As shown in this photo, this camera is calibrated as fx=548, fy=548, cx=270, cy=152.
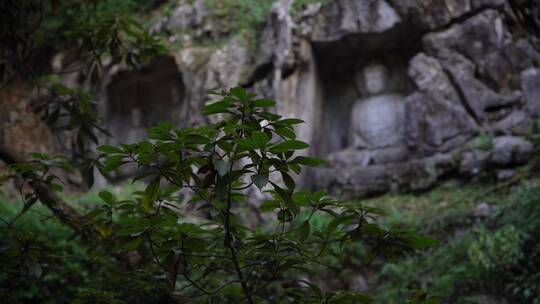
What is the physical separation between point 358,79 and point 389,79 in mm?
586

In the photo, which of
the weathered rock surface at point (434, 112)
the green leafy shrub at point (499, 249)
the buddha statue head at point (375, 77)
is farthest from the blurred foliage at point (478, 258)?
the buddha statue head at point (375, 77)

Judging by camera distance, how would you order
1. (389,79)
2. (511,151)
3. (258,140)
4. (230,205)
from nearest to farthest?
1. (258,140)
2. (230,205)
3. (511,151)
4. (389,79)

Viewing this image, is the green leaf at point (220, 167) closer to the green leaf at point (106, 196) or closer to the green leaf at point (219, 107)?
the green leaf at point (219, 107)

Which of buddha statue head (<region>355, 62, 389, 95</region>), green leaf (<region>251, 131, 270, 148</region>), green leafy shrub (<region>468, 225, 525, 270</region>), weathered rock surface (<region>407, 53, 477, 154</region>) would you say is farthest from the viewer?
buddha statue head (<region>355, 62, 389, 95</region>)

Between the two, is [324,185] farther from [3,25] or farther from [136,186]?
[3,25]

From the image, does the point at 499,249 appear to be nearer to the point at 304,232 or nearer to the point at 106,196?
the point at 304,232

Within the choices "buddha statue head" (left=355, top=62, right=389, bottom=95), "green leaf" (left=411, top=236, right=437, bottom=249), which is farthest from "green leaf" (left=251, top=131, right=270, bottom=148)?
"buddha statue head" (left=355, top=62, right=389, bottom=95)

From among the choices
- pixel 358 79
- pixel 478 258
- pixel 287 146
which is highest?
pixel 358 79

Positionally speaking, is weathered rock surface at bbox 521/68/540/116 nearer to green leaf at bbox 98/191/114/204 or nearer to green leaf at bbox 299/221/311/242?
green leaf at bbox 299/221/311/242

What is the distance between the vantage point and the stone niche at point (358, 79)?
9828mm

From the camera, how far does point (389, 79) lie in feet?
34.3

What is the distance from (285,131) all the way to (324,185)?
25.3 ft

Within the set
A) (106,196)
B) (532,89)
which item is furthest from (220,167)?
(532,89)

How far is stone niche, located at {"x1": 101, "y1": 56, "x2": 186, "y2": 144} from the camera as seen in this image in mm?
11570
